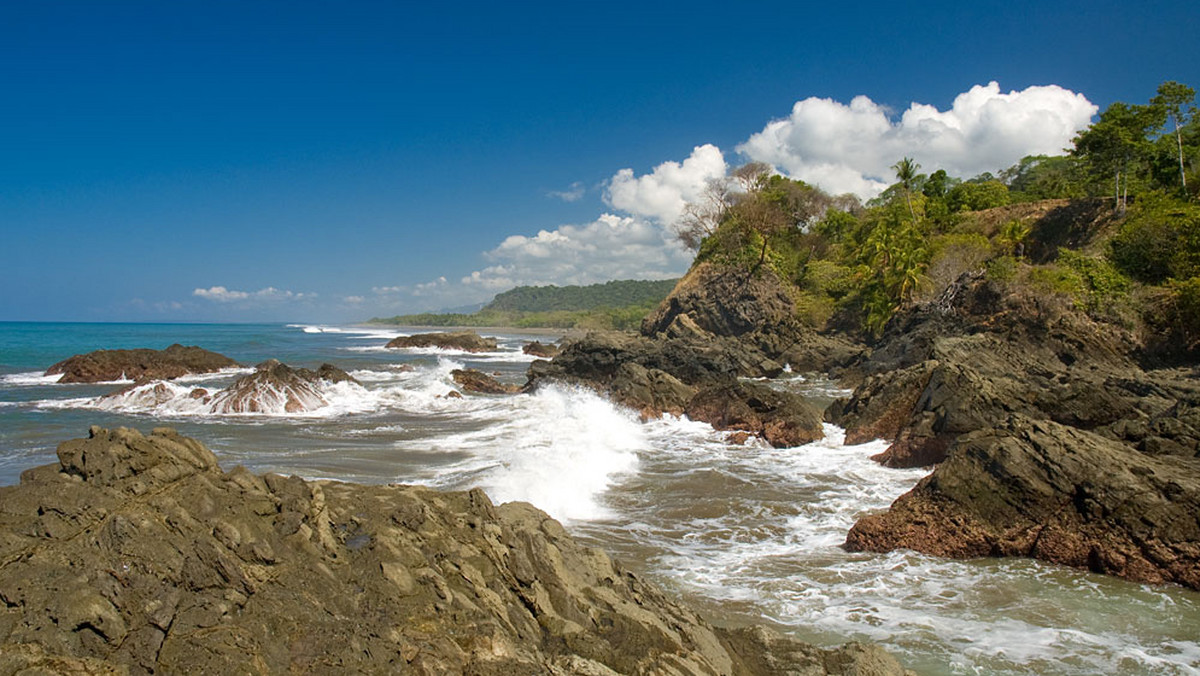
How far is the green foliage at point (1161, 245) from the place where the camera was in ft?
86.2

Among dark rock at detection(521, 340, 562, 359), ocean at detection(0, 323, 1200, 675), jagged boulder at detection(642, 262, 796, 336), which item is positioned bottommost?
ocean at detection(0, 323, 1200, 675)

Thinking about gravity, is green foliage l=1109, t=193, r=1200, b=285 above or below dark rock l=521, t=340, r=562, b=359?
above

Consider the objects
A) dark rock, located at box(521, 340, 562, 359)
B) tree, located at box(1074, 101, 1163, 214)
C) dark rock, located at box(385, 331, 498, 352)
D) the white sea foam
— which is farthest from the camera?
dark rock, located at box(385, 331, 498, 352)

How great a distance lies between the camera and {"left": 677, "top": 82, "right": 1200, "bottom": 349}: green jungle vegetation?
2675 cm

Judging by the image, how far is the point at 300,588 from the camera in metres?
4.32

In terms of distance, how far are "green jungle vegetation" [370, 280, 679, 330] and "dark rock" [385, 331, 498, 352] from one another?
135ft

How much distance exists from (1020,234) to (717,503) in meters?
36.2

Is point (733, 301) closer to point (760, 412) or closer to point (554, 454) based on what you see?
point (760, 412)

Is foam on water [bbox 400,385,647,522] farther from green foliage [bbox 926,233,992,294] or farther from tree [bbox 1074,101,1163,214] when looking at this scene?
tree [bbox 1074,101,1163,214]

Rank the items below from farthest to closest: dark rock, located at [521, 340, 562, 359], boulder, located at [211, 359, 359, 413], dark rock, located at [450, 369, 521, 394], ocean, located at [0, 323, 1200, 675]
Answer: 1. dark rock, located at [521, 340, 562, 359]
2. dark rock, located at [450, 369, 521, 394]
3. boulder, located at [211, 359, 359, 413]
4. ocean, located at [0, 323, 1200, 675]

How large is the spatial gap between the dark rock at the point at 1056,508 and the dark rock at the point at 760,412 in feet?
21.3

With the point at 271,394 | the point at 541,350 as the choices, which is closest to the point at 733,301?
the point at 541,350

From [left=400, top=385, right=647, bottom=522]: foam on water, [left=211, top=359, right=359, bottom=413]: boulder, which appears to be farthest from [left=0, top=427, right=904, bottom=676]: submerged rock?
[left=211, top=359, right=359, bottom=413]: boulder

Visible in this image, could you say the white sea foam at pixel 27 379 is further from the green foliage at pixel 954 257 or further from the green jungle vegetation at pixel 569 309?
the green jungle vegetation at pixel 569 309
